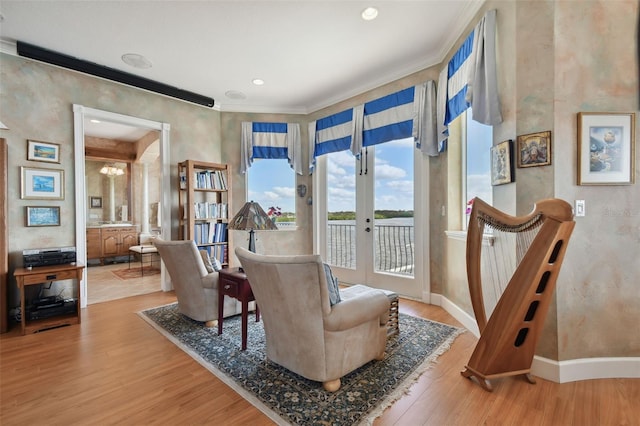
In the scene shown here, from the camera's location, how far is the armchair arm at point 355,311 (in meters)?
1.70

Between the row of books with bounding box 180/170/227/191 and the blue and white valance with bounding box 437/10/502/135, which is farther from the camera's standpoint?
the row of books with bounding box 180/170/227/191

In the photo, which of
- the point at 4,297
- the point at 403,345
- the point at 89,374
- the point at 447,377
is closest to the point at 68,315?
the point at 4,297

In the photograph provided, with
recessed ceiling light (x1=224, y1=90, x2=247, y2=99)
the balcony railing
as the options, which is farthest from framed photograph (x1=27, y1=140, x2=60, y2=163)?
the balcony railing

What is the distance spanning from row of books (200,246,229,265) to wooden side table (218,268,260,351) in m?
1.77

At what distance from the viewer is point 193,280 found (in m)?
2.82

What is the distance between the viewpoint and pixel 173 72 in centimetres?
362

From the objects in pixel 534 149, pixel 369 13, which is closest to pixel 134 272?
pixel 369 13

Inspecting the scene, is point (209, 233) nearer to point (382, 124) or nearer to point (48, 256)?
point (48, 256)

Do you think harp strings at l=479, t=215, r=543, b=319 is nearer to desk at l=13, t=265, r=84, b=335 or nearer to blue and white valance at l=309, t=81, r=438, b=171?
blue and white valance at l=309, t=81, r=438, b=171

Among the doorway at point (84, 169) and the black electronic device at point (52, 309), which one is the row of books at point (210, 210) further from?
the black electronic device at point (52, 309)

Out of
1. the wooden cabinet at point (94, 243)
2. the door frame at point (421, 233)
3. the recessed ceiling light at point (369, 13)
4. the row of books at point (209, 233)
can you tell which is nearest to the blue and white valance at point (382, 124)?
the door frame at point (421, 233)

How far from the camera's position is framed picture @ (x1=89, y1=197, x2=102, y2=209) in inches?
274

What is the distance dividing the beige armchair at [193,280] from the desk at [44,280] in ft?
3.34

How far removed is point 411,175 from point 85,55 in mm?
4029
